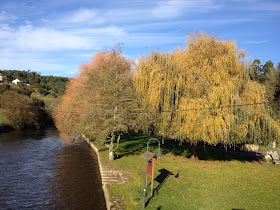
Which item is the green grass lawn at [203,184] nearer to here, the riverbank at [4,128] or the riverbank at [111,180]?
the riverbank at [111,180]

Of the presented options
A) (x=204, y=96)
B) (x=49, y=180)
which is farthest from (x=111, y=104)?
(x=204, y=96)

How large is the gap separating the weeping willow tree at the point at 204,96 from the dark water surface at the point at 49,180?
759 centimetres

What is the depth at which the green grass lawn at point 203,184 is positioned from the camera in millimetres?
12536

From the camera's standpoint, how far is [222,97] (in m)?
18.0

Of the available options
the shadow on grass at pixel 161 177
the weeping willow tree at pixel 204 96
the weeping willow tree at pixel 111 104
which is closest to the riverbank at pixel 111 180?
the shadow on grass at pixel 161 177

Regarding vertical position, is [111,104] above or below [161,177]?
above

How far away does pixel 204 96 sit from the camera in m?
18.7

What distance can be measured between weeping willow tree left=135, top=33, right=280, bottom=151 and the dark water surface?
759 centimetres

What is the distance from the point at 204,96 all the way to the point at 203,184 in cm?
700

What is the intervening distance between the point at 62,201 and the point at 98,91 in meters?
12.1

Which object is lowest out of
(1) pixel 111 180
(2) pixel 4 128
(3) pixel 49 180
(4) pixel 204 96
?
(3) pixel 49 180

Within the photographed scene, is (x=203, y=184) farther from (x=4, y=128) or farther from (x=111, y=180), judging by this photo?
(x=4, y=128)

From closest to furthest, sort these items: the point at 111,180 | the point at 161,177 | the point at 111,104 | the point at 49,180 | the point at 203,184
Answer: the point at 203,184
the point at 111,180
the point at 161,177
the point at 49,180
the point at 111,104

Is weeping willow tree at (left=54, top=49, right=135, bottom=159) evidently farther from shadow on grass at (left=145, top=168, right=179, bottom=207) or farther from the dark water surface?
shadow on grass at (left=145, top=168, right=179, bottom=207)
